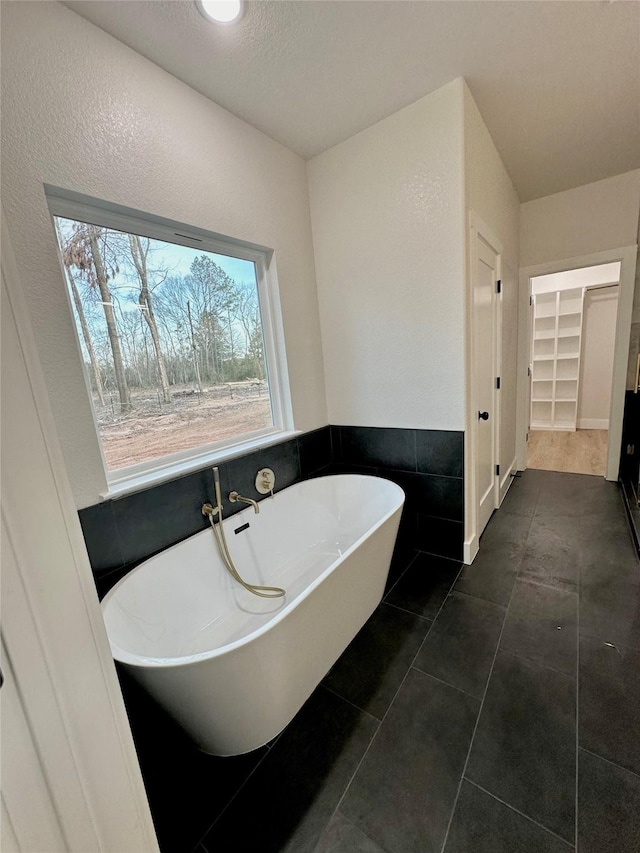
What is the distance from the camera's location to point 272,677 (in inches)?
44.9

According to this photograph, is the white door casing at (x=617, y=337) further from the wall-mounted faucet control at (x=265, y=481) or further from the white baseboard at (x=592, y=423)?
the wall-mounted faucet control at (x=265, y=481)

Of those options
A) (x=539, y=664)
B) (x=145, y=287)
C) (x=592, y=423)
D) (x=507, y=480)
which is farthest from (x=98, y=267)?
(x=592, y=423)

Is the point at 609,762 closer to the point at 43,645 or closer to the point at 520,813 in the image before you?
the point at 520,813

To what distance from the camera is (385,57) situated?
1.58 meters

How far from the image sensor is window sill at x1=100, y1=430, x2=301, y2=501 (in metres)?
1.50

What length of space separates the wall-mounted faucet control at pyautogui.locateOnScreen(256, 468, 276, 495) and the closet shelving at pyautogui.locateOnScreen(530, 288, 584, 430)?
496 cm

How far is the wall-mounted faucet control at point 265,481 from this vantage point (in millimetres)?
2070

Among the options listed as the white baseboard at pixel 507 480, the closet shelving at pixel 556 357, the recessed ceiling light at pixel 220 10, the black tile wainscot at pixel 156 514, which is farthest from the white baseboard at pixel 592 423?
the recessed ceiling light at pixel 220 10

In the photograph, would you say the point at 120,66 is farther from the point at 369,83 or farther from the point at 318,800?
the point at 318,800

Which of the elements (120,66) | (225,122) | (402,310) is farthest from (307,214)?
(120,66)

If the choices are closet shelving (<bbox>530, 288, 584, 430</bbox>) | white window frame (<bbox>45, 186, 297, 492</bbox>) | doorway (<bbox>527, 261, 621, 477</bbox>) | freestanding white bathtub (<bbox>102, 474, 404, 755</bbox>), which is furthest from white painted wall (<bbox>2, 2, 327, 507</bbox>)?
closet shelving (<bbox>530, 288, 584, 430</bbox>)

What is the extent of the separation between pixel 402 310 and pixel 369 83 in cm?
112

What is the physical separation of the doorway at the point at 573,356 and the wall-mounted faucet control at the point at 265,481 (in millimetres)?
3869

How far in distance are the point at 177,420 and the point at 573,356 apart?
5535 millimetres
